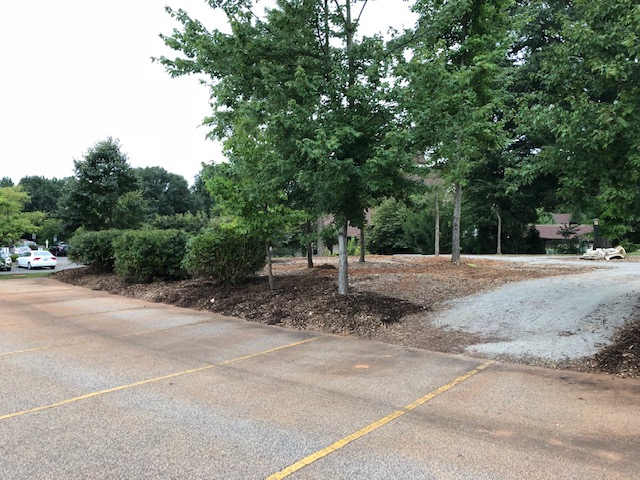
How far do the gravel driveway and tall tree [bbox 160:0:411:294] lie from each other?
2706mm

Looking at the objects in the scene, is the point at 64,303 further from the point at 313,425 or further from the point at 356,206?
the point at 313,425

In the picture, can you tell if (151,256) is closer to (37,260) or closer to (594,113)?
(594,113)

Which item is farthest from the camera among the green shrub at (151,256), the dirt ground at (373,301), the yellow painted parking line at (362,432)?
the green shrub at (151,256)

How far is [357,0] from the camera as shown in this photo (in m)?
8.68

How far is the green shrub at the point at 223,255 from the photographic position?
439 inches

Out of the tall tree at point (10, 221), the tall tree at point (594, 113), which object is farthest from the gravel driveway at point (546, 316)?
the tall tree at point (10, 221)

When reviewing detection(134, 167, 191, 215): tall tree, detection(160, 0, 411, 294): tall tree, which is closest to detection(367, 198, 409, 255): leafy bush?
detection(160, 0, 411, 294): tall tree

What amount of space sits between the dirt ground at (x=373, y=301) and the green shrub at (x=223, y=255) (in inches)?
15.7

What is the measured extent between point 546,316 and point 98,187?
81.7 feet

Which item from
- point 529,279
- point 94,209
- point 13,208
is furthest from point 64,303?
point 94,209

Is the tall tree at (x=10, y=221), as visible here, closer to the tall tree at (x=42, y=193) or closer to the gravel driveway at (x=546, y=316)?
the gravel driveway at (x=546, y=316)

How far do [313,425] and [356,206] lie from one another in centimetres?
506

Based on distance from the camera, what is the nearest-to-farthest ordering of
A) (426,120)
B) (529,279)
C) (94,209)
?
1. (426,120)
2. (529,279)
3. (94,209)

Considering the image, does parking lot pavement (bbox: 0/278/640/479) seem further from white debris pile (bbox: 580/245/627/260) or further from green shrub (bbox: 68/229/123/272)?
white debris pile (bbox: 580/245/627/260)
